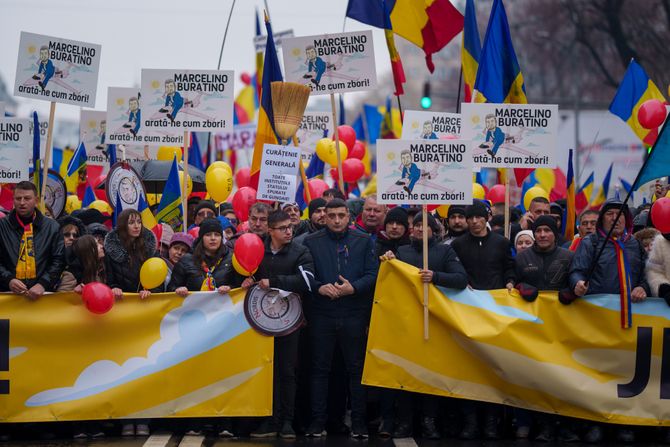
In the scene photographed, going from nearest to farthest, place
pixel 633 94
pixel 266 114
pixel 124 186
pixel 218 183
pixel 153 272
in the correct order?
pixel 153 272
pixel 124 186
pixel 266 114
pixel 218 183
pixel 633 94

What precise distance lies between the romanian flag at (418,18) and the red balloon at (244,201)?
Result: 2.44 metres

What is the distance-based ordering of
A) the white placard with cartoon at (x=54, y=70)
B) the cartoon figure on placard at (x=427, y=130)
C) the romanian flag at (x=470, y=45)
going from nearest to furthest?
the white placard with cartoon at (x=54, y=70)
the romanian flag at (x=470, y=45)
the cartoon figure on placard at (x=427, y=130)

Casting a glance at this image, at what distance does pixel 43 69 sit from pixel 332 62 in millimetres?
3002

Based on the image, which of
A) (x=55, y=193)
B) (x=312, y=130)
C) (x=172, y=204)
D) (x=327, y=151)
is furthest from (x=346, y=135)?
(x=55, y=193)

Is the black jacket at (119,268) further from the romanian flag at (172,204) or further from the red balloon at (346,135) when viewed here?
the red balloon at (346,135)

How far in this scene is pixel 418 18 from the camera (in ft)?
44.6

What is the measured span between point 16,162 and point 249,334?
2.92 metres

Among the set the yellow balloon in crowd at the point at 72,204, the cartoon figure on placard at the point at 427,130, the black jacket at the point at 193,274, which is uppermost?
the cartoon figure on placard at the point at 427,130

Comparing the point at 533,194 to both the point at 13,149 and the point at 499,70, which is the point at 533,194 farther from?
the point at 13,149

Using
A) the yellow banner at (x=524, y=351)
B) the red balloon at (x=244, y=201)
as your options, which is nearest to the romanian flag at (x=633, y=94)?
the red balloon at (x=244, y=201)

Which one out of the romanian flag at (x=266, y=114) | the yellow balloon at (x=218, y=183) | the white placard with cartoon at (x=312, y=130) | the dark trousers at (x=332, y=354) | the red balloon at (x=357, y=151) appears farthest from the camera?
the red balloon at (x=357, y=151)

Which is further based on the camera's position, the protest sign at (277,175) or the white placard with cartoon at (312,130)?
the white placard with cartoon at (312,130)

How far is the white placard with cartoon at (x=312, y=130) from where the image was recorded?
1644 centimetres

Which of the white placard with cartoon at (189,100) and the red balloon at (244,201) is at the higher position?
the white placard with cartoon at (189,100)
